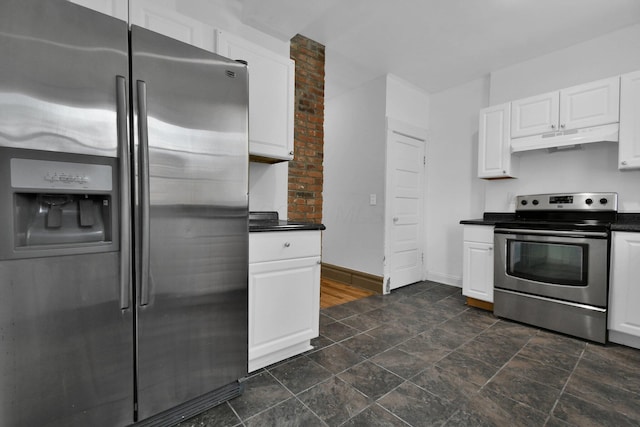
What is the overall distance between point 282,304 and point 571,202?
2840mm

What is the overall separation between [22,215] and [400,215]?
344 cm

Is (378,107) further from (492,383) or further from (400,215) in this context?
(492,383)

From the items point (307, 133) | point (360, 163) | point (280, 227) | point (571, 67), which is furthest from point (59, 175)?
Answer: point (571, 67)

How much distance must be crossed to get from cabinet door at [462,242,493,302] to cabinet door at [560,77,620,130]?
1338 mm

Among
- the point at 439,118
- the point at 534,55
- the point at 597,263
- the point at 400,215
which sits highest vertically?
the point at 534,55

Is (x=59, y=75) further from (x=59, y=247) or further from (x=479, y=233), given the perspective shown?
(x=479, y=233)

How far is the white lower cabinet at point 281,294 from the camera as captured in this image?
173 centimetres

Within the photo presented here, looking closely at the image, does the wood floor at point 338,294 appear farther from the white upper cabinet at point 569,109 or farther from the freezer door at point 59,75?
the freezer door at point 59,75

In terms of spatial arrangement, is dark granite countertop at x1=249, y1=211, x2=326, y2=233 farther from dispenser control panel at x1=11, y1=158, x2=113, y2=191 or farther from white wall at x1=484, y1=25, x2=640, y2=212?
white wall at x1=484, y1=25, x2=640, y2=212

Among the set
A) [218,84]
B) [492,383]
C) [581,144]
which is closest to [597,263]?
[581,144]

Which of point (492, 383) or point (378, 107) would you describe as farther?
point (378, 107)

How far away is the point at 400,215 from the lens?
12.3 feet

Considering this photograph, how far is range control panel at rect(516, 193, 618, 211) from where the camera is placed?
8.43 ft

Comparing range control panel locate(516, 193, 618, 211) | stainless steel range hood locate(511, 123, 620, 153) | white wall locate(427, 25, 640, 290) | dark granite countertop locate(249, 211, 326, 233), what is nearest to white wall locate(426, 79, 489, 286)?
white wall locate(427, 25, 640, 290)
